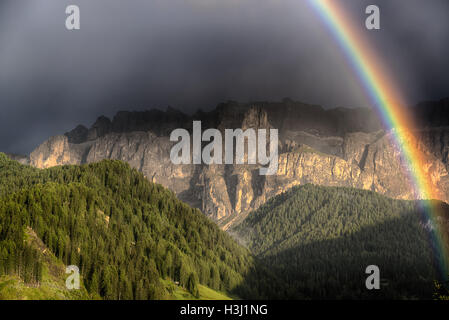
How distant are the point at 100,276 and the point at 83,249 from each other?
62.8 ft

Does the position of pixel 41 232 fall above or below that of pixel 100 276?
above
